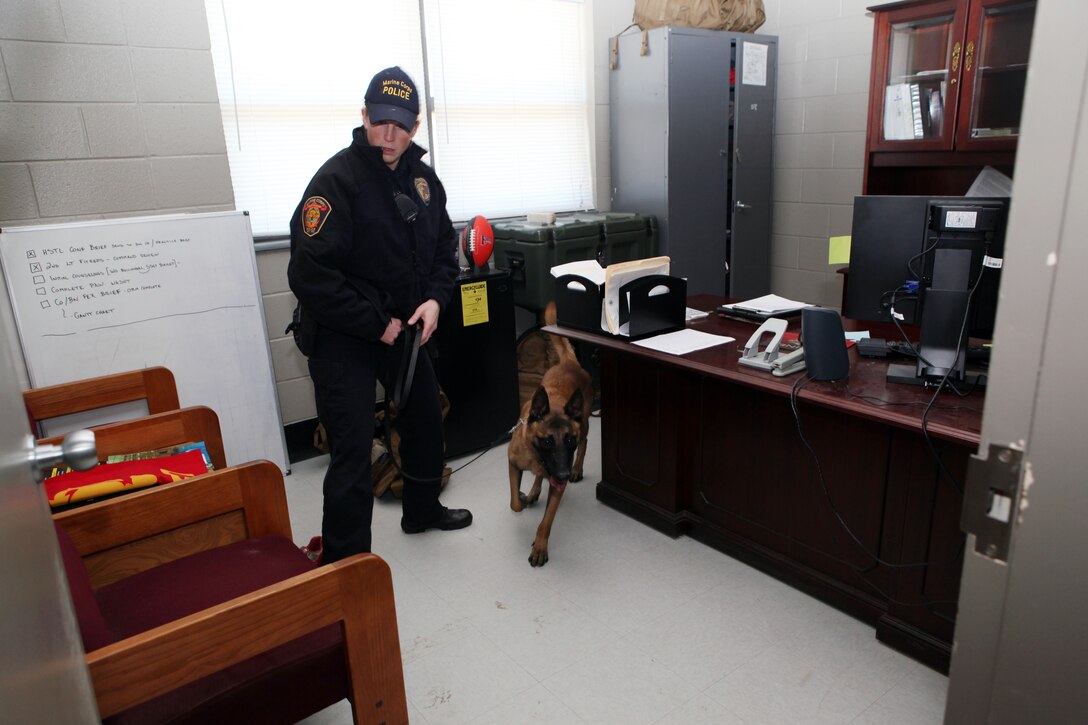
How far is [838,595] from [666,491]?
2.22 ft

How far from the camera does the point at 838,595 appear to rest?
2162 mm

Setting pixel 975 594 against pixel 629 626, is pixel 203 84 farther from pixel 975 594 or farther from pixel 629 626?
pixel 975 594

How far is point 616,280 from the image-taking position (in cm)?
243

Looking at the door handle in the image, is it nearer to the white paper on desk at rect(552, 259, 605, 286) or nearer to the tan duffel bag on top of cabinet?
the white paper on desk at rect(552, 259, 605, 286)

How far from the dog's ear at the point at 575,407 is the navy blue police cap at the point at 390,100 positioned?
3.43 feet

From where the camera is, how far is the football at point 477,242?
3.38 meters

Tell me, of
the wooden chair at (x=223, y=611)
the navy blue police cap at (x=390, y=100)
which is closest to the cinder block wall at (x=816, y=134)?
the navy blue police cap at (x=390, y=100)

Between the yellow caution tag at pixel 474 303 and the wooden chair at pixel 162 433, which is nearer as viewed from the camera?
the wooden chair at pixel 162 433

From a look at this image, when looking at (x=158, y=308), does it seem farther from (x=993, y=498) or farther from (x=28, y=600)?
(x=993, y=498)

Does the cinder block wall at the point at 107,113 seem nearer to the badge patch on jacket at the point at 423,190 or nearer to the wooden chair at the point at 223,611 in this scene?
the badge patch on jacket at the point at 423,190

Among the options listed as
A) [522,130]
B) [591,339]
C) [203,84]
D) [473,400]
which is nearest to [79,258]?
[203,84]

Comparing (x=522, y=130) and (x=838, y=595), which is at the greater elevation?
(x=522, y=130)

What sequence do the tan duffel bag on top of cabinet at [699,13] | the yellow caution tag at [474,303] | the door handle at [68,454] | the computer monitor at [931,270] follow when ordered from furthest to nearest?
the tan duffel bag on top of cabinet at [699,13]
the yellow caution tag at [474,303]
the computer monitor at [931,270]
the door handle at [68,454]

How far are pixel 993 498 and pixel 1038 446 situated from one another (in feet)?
0.23
